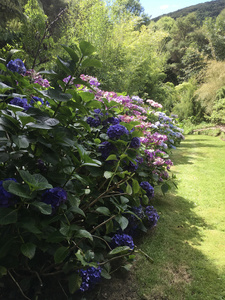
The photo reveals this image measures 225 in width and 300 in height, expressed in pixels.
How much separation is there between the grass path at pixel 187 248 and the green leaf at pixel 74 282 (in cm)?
42

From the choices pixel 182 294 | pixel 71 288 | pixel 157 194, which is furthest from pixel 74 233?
pixel 157 194

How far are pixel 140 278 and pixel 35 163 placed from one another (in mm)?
931

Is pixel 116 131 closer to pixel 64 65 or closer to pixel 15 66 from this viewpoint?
pixel 64 65

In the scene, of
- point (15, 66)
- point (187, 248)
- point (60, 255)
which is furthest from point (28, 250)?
point (187, 248)

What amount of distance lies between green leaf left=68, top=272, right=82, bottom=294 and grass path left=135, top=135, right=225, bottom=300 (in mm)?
417

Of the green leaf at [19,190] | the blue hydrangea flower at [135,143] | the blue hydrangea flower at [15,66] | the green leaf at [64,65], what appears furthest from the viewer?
the blue hydrangea flower at [135,143]

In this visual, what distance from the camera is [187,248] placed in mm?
1646

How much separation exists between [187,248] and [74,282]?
3.34ft

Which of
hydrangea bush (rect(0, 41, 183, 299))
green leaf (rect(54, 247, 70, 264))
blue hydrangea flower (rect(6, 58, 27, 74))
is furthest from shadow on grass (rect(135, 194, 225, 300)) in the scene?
blue hydrangea flower (rect(6, 58, 27, 74))

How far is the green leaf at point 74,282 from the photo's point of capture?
37.4 inches

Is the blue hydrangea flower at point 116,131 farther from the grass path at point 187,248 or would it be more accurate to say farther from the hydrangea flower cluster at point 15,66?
the grass path at point 187,248

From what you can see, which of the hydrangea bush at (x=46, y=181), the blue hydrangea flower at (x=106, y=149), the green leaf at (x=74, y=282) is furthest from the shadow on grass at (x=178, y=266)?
the blue hydrangea flower at (x=106, y=149)

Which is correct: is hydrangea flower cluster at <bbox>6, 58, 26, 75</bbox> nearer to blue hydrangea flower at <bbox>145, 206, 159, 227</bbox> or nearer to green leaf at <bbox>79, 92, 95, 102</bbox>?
green leaf at <bbox>79, 92, 95, 102</bbox>

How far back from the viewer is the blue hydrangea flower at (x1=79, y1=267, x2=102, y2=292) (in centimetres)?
104
